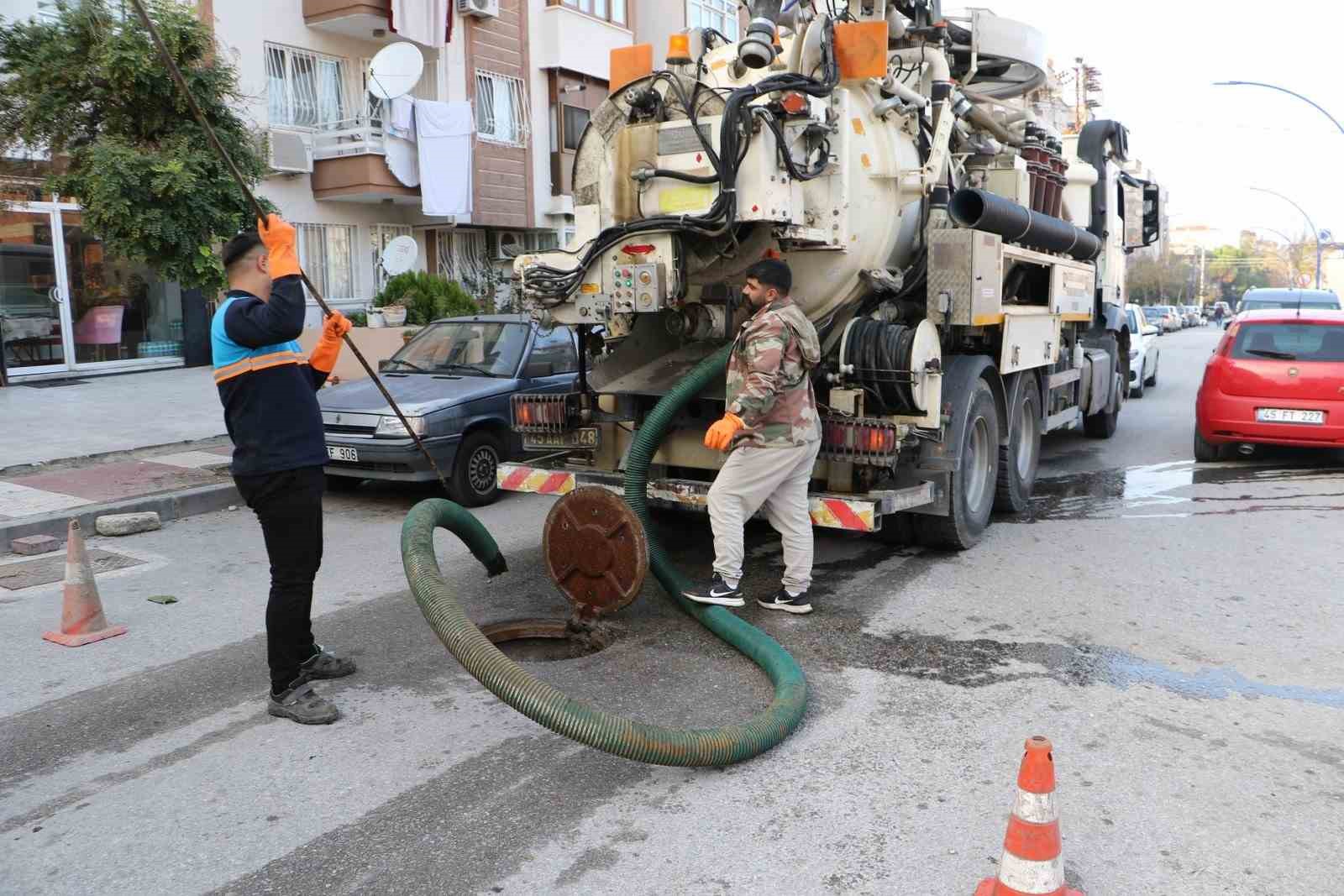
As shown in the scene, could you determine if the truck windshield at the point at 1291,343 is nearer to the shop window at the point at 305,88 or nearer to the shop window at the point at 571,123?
the shop window at the point at 305,88

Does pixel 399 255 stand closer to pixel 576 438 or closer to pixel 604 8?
pixel 604 8

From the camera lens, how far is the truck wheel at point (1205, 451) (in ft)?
34.4

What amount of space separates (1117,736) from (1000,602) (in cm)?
178

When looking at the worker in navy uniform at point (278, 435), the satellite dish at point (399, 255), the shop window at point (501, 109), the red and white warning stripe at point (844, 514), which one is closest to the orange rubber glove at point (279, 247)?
the worker in navy uniform at point (278, 435)

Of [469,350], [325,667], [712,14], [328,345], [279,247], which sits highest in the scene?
[712,14]

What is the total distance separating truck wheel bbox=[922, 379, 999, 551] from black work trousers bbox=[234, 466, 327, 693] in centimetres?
385

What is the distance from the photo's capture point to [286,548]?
4.35m

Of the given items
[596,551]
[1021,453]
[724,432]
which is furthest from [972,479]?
[596,551]

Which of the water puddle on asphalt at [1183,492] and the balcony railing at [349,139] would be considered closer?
the water puddle on asphalt at [1183,492]

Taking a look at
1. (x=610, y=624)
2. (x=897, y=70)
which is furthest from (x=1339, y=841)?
(x=897, y=70)

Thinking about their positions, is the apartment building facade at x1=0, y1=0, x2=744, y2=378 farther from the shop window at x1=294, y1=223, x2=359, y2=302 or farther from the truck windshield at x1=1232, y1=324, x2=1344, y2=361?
the truck windshield at x1=1232, y1=324, x2=1344, y2=361

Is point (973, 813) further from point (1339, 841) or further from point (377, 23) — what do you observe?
point (377, 23)

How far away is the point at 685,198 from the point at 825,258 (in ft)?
3.24

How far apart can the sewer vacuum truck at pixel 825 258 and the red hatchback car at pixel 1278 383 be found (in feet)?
11.1
